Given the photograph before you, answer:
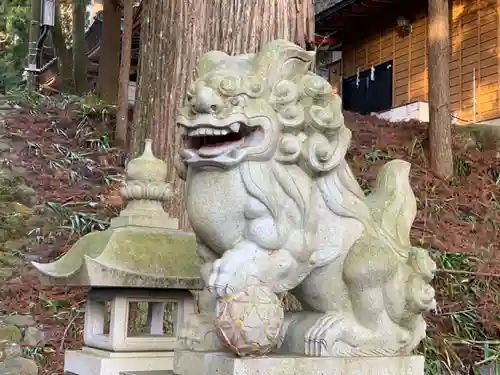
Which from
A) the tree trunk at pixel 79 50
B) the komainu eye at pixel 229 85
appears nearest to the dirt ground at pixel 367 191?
the tree trunk at pixel 79 50

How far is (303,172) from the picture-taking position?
1.74 metres

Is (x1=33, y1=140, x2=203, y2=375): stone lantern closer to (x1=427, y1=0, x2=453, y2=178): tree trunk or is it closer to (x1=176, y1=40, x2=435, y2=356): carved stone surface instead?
(x1=176, y1=40, x2=435, y2=356): carved stone surface

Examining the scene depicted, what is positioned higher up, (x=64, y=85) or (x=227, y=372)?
(x=64, y=85)

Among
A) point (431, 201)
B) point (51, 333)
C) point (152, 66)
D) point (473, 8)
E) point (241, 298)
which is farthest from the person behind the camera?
point (473, 8)

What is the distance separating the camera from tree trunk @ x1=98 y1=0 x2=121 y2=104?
336 inches

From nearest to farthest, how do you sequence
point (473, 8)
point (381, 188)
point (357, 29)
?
point (381, 188)
point (473, 8)
point (357, 29)

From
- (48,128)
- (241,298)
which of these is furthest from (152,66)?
(48,128)

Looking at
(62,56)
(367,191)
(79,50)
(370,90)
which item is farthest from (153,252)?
(370,90)

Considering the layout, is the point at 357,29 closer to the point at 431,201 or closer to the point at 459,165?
the point at 459,165

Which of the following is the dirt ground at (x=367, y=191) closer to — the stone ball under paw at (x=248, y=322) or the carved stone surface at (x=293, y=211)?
the carved stone surface at (x=293, y=211)

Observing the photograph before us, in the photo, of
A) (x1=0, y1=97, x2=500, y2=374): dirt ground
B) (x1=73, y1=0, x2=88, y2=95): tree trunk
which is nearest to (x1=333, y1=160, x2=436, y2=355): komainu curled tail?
(x1=0, y1=97, x2=500, y2=374): dirt ground

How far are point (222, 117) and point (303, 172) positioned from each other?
29 cm

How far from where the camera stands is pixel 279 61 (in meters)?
1.76

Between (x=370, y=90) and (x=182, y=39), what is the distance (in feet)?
28.8
